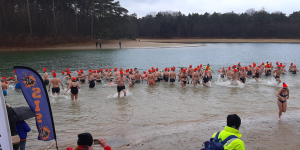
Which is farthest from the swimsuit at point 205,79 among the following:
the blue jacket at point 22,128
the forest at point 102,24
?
the forest at point 102,24

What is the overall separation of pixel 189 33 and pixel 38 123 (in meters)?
88.9

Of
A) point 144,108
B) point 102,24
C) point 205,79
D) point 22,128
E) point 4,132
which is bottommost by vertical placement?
point 144,108

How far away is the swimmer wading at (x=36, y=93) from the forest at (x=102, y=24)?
42.4 m

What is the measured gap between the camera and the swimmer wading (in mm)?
3998

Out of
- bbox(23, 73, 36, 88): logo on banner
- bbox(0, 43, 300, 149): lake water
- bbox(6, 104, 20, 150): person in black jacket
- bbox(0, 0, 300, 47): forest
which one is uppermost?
bbox(0, 0, 300, 47): forest

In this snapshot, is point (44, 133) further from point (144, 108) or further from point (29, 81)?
point (144, 108)

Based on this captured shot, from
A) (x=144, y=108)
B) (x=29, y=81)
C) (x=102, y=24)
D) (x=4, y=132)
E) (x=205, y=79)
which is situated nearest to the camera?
(x=4, y=132)

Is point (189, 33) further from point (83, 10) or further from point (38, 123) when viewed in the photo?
point (38, 123)

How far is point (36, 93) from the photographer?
13.4 feet

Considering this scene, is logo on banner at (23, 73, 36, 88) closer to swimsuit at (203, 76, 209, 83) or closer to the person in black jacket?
the person in black jacket

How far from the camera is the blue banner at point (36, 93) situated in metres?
4.00

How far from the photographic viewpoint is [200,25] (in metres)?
88.6

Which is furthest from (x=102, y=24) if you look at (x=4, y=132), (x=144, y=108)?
(x=4, y=132)

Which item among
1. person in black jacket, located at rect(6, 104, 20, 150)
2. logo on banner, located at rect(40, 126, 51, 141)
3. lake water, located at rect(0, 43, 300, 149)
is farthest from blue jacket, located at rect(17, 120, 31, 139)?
lake water, located at rect(0, 43, 300, 149)
